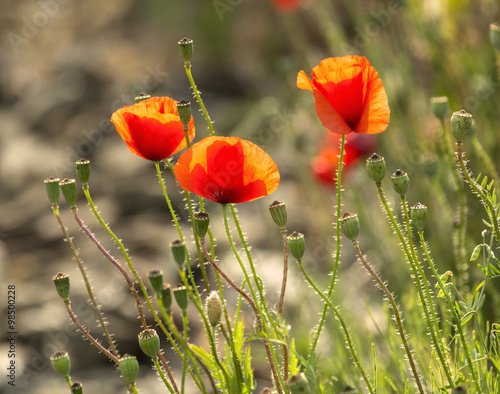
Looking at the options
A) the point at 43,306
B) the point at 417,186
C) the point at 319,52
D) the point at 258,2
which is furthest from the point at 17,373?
the point at 258,2

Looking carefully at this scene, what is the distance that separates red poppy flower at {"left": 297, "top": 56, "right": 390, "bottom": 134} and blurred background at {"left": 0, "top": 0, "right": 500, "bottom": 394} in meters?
0.37

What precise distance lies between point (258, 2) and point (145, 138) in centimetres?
531

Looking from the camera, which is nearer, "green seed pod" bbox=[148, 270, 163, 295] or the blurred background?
"green seed pod" bbox=[148, 270, 163, 295]

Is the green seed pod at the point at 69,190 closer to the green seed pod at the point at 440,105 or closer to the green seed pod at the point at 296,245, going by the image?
the green seed pod at the point at 296,245

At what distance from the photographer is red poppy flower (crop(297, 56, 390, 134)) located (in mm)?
906

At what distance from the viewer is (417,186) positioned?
7.58 feet

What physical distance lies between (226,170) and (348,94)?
192mm

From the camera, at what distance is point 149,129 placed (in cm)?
96

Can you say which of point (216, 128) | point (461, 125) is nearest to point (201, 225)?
point (461, 125)

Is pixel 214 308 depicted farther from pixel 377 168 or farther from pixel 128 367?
pixel 377 168

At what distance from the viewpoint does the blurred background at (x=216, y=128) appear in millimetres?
2279

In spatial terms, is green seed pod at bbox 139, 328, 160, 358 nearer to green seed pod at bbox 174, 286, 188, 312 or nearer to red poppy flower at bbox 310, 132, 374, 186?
green seed pod at bbox 174, 286, 188, 312

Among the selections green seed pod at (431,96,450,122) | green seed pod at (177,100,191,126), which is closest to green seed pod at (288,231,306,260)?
green seed pod at (177,100,191,126)

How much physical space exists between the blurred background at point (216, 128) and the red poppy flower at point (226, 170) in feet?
Result: 1.02
